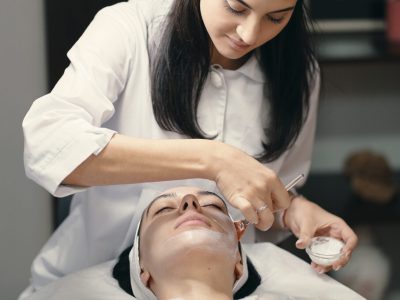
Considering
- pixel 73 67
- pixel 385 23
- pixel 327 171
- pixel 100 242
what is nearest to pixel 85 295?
pixel 100 242

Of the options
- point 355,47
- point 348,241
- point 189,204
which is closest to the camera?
point 189,204

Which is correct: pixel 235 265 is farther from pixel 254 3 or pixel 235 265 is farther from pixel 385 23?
pixel 385 23

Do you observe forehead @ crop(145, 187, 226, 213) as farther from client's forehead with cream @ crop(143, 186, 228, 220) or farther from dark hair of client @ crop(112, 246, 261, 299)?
dark hair of client @ crop(112, 246, 261, 299)

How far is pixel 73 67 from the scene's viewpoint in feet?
5.54

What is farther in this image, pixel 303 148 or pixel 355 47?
pixel 355 47

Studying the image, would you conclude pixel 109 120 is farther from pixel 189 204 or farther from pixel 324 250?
pixel 324 250

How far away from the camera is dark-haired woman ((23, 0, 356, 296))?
1.50m

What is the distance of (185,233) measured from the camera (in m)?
1.64

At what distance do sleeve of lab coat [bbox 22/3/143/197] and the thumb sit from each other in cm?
55

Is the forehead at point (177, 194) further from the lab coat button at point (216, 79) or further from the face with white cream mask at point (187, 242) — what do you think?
the lab coat button at point (216, 79)

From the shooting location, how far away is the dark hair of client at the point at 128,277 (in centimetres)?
175

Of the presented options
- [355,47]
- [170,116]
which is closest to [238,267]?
[170,116]

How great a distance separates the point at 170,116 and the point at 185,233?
29 cm

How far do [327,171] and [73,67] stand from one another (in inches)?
55.8
